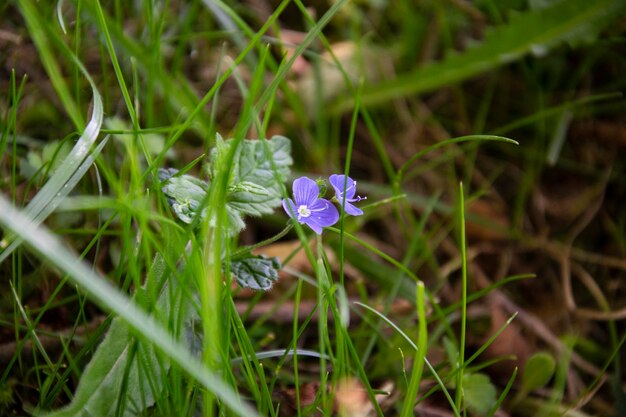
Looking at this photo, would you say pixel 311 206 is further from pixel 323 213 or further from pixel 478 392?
pixel 478 392

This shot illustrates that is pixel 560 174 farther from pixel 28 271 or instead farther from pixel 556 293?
pixel 28 271

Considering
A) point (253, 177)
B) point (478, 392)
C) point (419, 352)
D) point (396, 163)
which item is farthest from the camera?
point (396, 163)

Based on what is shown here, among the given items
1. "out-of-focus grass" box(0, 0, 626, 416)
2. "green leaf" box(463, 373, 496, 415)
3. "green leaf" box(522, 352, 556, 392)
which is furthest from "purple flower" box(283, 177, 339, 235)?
"green leaf" box(522, 352, 556, 392)

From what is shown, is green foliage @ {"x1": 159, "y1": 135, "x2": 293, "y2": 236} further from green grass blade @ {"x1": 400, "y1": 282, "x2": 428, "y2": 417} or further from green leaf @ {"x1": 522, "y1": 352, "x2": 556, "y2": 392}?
green leaf @ {"x1": 522, "y1": 352, "x2": 556, "y2": 392}

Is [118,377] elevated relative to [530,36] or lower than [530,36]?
lower

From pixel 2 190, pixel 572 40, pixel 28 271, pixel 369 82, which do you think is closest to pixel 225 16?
pixel 369 82

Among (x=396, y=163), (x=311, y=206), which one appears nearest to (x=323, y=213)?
(x=311, y=206)
